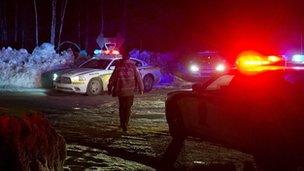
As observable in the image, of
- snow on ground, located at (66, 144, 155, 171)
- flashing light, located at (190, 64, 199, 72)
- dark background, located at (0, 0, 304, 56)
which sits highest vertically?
dark background, located at (0, 0, 304, 56)

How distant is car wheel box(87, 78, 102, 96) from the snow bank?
4419mm

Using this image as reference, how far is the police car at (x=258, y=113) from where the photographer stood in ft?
23.8

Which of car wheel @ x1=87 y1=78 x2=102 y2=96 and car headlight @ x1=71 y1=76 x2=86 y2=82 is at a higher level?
car headlight @ x1=71 y1=76 x2=86 y2=82

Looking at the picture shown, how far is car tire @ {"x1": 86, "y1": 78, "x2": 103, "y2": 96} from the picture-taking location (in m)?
19.0

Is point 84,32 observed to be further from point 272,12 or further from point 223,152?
point 223,152

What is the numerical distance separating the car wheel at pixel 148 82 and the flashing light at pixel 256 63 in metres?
11.4

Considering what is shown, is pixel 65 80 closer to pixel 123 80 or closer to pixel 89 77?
pixel 89 77

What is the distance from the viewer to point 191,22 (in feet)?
155

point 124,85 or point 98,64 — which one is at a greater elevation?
point 98,64

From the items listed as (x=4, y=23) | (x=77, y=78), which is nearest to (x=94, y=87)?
(x=77, y=78)

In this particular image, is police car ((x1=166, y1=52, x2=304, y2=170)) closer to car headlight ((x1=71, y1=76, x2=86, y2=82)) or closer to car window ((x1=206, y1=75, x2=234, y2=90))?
car window ((x1=206, y1=75, x2=234, y2=90))

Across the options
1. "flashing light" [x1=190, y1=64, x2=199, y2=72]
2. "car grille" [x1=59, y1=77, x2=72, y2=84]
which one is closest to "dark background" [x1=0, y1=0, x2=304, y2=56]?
"flashing light" [x1=190, y1=64, x2=199, y2=72]

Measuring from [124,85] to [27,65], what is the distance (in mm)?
12976

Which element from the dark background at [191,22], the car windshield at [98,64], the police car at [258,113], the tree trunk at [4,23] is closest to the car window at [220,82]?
the police car at [258,113]
